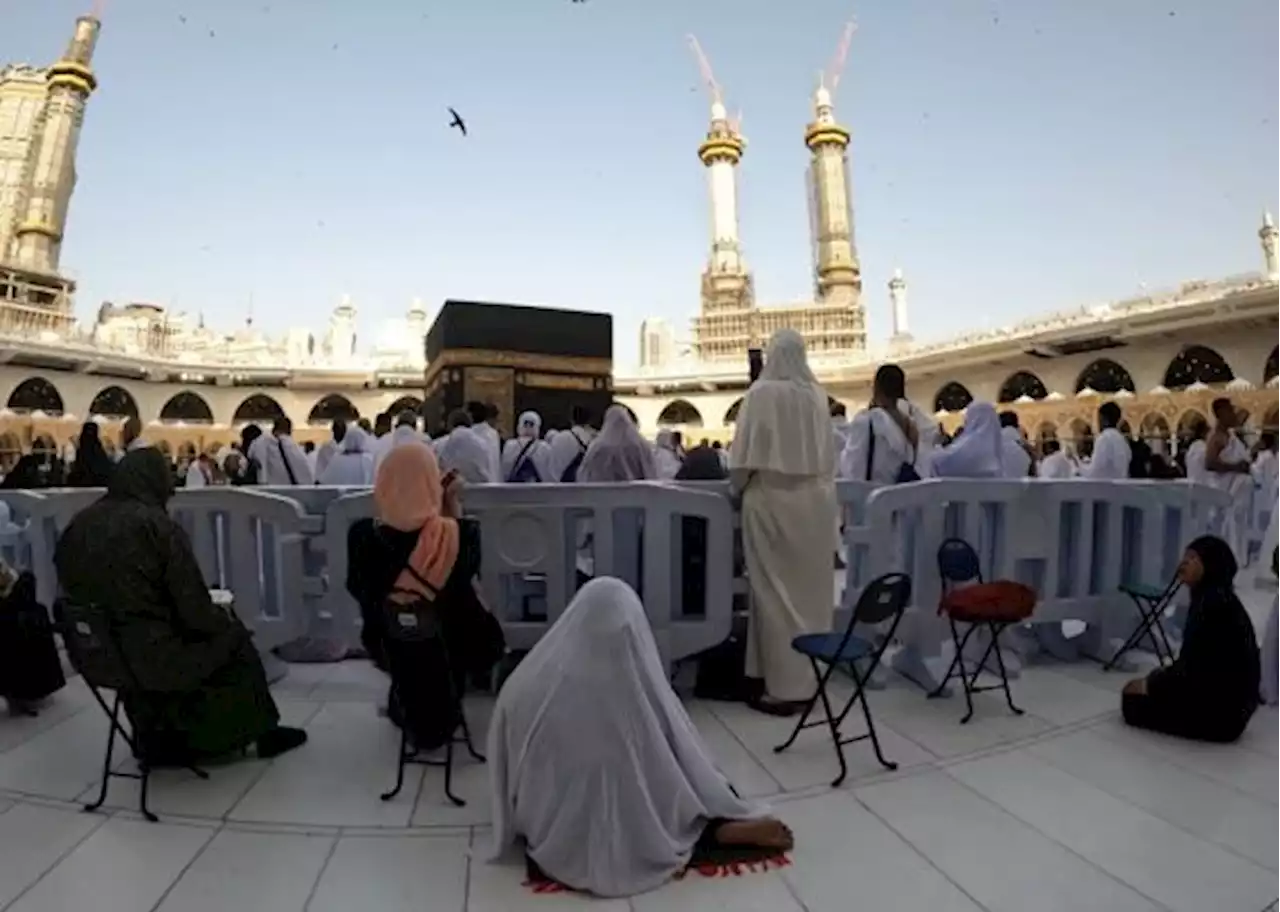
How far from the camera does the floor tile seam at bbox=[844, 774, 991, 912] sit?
222 centimetres

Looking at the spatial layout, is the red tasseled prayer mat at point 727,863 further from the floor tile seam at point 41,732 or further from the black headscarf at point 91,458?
the black headscarf at point 91,458

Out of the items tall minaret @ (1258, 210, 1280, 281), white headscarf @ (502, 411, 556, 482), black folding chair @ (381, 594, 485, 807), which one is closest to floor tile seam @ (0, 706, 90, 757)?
black folding chair @ (381, 594, 485, 807)

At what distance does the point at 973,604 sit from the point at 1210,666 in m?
0.89

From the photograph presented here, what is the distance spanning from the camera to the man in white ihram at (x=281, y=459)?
7754mm

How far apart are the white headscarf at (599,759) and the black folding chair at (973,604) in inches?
68.4

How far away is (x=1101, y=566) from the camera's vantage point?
478cm

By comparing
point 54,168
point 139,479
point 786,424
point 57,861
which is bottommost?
point 57,861

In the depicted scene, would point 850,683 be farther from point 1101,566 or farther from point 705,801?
point 705,801

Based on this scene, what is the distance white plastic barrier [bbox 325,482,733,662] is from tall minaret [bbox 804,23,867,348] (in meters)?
50.6

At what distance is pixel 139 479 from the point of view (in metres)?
3.01

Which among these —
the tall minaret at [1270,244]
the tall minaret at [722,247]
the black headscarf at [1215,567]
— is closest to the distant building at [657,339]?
the tall minaret at [722,247]

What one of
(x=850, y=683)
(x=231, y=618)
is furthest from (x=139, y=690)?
(x=850, y=683)

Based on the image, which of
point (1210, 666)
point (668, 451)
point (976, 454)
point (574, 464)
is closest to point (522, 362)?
point (668, 451)

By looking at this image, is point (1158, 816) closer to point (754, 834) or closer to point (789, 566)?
point (754, 834)
